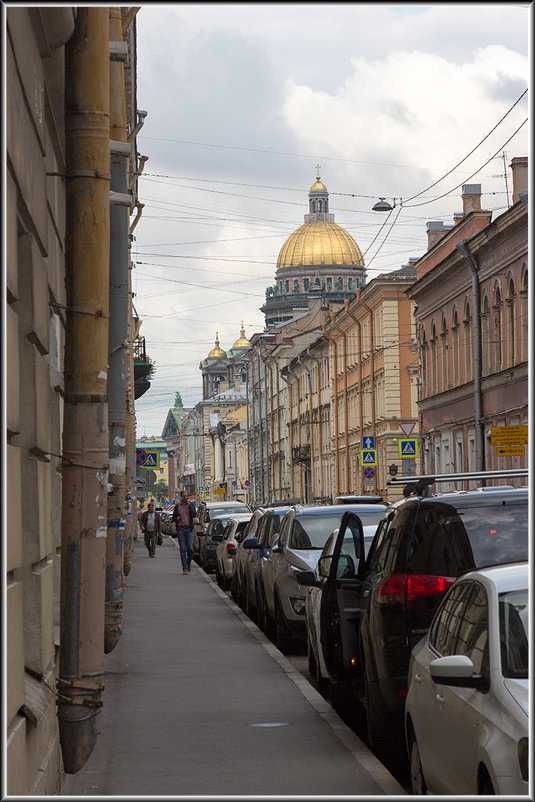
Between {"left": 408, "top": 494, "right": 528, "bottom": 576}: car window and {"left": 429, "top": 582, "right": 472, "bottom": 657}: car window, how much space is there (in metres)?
1.05

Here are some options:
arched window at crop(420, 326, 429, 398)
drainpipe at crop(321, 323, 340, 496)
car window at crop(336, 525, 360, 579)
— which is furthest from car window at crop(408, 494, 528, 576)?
drainpipe at crop(321, 323, 340, 496)

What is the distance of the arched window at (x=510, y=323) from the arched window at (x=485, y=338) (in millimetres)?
2438

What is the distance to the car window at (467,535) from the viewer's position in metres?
8.09

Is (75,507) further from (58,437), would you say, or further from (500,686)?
(500,686)

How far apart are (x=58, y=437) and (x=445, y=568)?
2.59 metres

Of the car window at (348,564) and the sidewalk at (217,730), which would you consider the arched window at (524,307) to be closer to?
the sidewalk at (217,730)

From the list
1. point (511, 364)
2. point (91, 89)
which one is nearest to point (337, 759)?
point (91, 89)

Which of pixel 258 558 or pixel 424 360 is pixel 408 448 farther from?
pixel 424 360

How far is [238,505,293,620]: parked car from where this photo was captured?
61.8 feet

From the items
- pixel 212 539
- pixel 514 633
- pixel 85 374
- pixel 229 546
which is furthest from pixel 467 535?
pixel 212 539

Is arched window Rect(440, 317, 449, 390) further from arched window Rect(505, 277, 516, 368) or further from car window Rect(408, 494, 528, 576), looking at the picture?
car window Rect(408, 494, 528, 576)

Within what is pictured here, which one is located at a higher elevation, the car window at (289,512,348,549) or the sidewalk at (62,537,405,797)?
the car window at (289,512,348,549)

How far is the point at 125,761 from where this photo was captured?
29.0ft

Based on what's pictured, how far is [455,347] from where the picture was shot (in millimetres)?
47281
